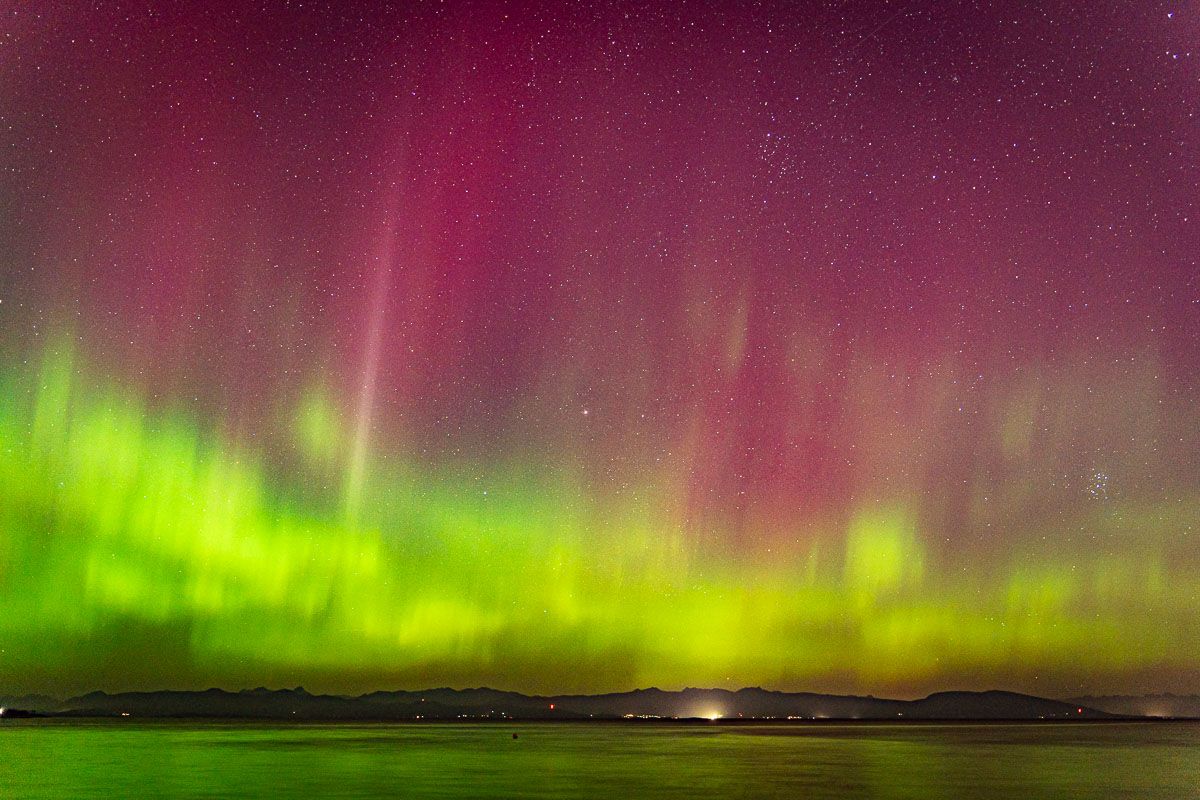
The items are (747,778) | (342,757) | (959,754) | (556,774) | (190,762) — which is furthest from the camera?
(959,754)

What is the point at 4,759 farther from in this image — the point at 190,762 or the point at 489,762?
the point at 489,762

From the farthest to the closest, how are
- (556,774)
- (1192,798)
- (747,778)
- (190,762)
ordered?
(190,762) < (556,774) < (747,778) < (1192,798)

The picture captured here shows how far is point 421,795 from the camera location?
4831 centimetres

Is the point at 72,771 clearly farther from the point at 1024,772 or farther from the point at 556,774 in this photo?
the point at 1024,772

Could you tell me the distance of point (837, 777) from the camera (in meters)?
63.0

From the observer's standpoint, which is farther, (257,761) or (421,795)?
(257,761)

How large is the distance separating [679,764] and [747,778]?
663 inches

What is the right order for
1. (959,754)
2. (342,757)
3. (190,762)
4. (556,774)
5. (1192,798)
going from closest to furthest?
(1192,798) → (556,774) → (190,762) → (342,757) → (959,754)

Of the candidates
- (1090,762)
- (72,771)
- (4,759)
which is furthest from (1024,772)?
(4,759)

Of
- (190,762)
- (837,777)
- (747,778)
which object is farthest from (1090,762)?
(190,762)

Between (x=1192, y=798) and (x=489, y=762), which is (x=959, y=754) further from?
(x=1192, y=798)

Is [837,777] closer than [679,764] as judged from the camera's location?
Yes

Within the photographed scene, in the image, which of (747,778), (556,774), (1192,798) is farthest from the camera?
(556,774)

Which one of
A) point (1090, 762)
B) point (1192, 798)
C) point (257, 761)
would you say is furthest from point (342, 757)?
point (1192, 798)
